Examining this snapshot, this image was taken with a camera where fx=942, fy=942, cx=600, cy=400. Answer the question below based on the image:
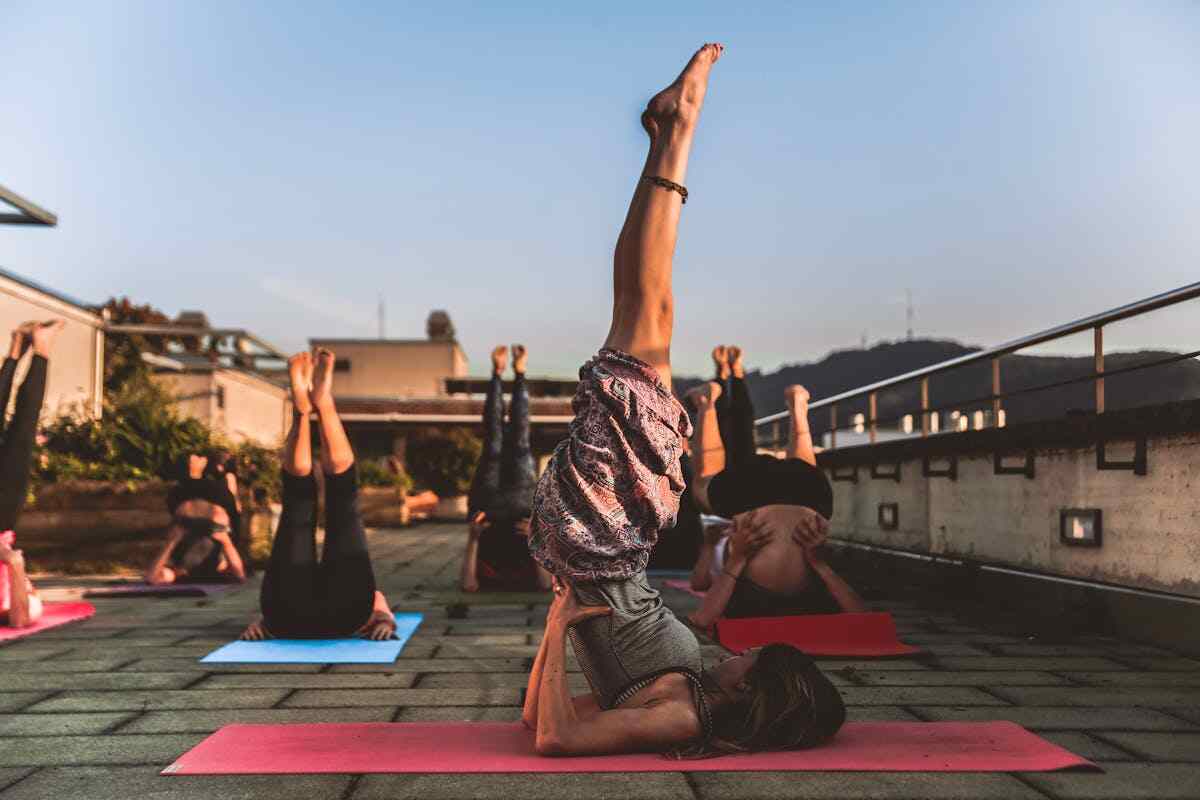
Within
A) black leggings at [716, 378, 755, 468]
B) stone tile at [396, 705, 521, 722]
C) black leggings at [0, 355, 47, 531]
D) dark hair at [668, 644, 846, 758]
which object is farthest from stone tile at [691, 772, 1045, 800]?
black leggings at [0, 355, 47, 531]

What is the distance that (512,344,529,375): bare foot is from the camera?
7.66 meters

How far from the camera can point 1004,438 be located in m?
6.43

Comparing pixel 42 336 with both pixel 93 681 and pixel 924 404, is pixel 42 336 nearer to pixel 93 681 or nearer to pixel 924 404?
pixel 93 681

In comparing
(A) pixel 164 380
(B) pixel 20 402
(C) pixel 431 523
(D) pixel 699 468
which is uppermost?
(A) pixel 164 380

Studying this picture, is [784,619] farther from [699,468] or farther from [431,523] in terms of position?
[431,523]

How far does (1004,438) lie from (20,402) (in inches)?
252

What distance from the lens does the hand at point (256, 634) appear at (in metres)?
5.18

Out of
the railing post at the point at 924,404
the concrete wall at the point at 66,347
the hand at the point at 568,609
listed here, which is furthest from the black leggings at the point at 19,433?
the railing post at the point at 924,404

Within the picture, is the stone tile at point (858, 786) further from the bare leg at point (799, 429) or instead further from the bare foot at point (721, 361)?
the bare foot at point (721, 361)

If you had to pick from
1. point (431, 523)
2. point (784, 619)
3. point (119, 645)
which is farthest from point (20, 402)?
point (431, 523)

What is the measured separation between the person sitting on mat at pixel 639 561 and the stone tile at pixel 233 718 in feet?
2.58

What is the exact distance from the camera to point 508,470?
25.3 ft

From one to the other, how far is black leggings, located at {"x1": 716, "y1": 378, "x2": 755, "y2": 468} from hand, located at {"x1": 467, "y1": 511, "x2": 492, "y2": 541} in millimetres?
2016

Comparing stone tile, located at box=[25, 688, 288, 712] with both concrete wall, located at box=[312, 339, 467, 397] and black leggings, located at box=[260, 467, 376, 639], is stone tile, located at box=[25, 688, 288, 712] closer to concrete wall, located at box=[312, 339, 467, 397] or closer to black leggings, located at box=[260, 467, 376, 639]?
black leggings, located at box=[260, 467, 376, 639]
